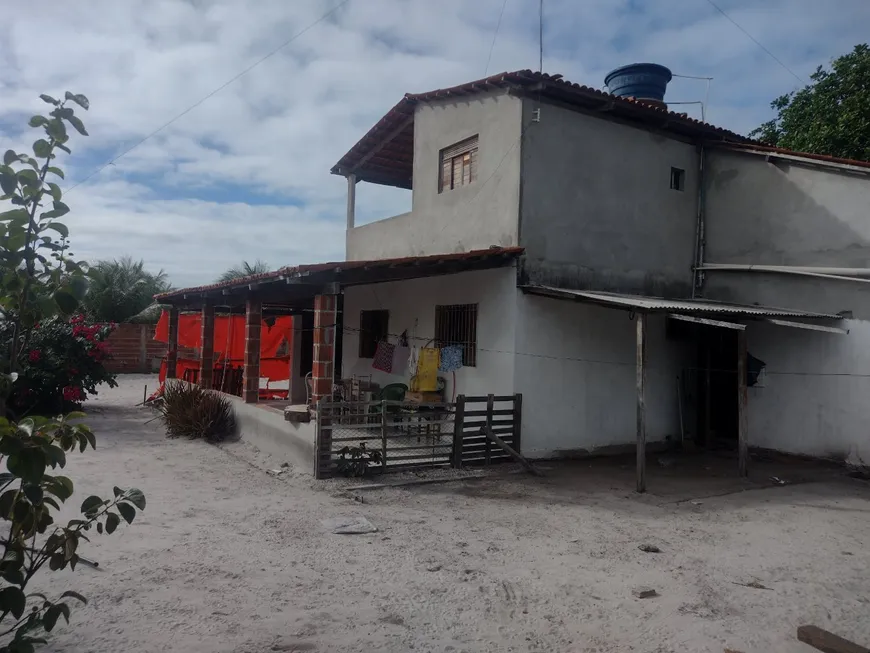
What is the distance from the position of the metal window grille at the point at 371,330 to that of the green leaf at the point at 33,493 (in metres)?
10.4

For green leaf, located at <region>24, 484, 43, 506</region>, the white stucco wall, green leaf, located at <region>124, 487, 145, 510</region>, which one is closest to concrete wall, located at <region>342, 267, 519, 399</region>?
the white stucco wall

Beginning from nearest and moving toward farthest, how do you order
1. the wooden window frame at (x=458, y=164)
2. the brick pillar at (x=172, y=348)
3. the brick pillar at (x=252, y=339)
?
the wooden window frame at (x=458, y=164)
the brick pillar at (x=252, y=339)
the brick pillar at (x=172, y=348)

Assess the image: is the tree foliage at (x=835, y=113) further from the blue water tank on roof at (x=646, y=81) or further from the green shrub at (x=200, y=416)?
the green shrub at (x=200, y=416)

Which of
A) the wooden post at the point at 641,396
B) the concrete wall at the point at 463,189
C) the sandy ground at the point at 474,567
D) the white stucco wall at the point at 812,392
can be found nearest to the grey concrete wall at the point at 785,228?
the white stucco wall at the point at 812,392

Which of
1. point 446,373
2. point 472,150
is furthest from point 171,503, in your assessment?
point 472,150

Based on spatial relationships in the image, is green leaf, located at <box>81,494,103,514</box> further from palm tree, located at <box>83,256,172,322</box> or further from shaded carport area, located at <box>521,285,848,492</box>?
palm tree, located at <box>83,256,172,322</box>

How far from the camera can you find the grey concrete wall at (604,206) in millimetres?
9734

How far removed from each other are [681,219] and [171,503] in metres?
9.65

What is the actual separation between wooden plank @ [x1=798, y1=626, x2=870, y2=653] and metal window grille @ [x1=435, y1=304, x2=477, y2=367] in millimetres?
6373

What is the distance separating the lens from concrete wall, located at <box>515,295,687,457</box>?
9.55 meters

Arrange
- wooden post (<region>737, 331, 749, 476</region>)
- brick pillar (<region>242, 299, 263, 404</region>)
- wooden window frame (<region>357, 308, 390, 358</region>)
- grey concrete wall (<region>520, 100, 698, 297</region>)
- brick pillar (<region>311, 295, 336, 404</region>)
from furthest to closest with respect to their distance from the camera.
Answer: wooden window frame (<region>357, 308, 390, 358</region>) < brick pillar (<region>242, 299, 263, 404</region>) < grey concrete wall (<region>520, 100, 698, 297</region>) < brick pillar (<region>311, 295, 336, 404</region>) < wooden post (<region>737, 331, 749, 476</region>)

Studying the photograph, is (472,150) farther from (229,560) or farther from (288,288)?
(229,560)

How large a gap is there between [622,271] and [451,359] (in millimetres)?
3303

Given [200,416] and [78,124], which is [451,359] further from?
[78,124]
